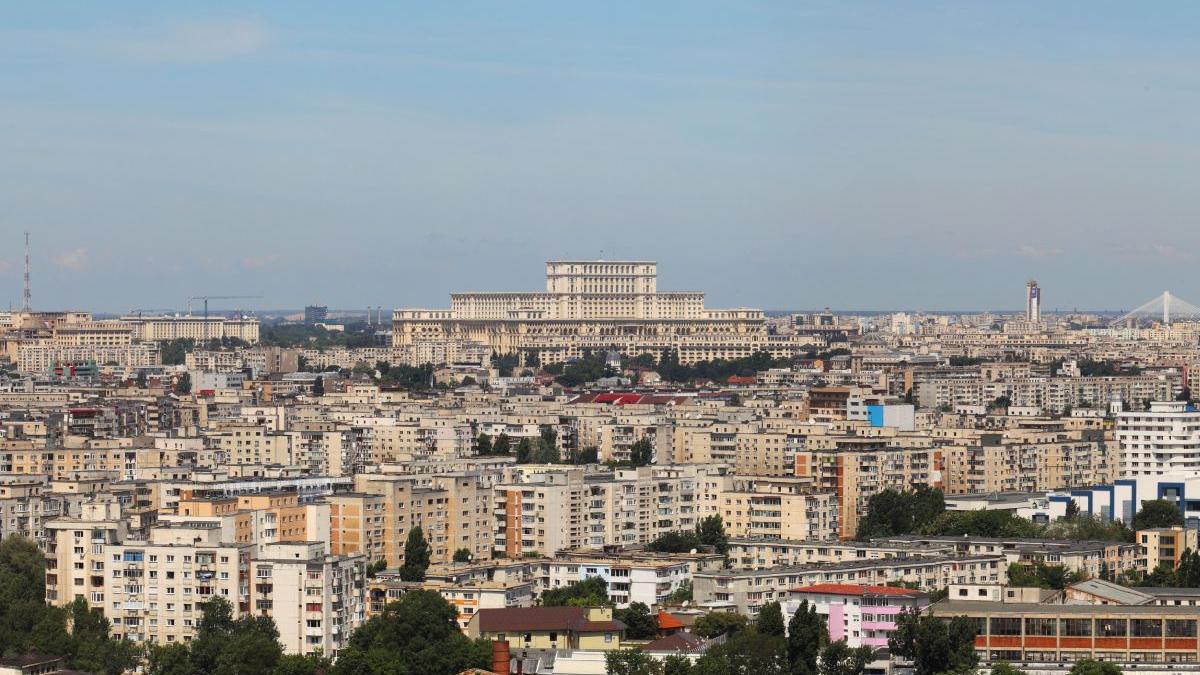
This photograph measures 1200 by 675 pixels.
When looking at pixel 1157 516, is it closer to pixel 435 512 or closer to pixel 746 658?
pixel 435 512

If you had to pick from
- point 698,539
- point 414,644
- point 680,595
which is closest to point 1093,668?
point 414,644

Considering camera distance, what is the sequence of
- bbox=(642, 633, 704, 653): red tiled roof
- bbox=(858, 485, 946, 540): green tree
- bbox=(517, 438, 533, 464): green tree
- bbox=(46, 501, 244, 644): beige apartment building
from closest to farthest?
bbox=(642, 633, 704, 653): red tiled roof < bbox=(46, 501, 244, 644): beige apartment building < bbox=(858, 485, 946, 540): green tree < bbox=(517, 438, 533, 464): green tree

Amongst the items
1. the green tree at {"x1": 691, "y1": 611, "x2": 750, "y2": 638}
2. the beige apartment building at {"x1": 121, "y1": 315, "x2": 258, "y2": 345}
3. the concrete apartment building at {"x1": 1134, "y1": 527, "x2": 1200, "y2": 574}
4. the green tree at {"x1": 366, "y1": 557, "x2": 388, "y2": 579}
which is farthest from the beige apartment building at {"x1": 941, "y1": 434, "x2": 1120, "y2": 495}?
the beige apartment building at {"x1": 121, "y1": 315, "x2": 258, "y2": 345}

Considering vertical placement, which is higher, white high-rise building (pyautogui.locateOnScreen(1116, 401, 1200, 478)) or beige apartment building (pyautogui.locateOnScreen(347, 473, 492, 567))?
white high-rise building (pyautogui.locateOnScreen(1116, 401, 1200, 478))

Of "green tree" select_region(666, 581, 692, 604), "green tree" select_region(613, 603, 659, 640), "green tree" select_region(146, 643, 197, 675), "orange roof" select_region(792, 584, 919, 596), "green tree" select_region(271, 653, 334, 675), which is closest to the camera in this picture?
"green tree" select_region(271, 653, 334, 675)

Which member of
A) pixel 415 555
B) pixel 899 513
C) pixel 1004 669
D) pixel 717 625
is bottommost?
pixel 1004 669

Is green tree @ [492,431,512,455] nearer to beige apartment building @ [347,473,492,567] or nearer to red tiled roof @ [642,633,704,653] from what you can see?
beige apartment building @ [347,473,492,567]
